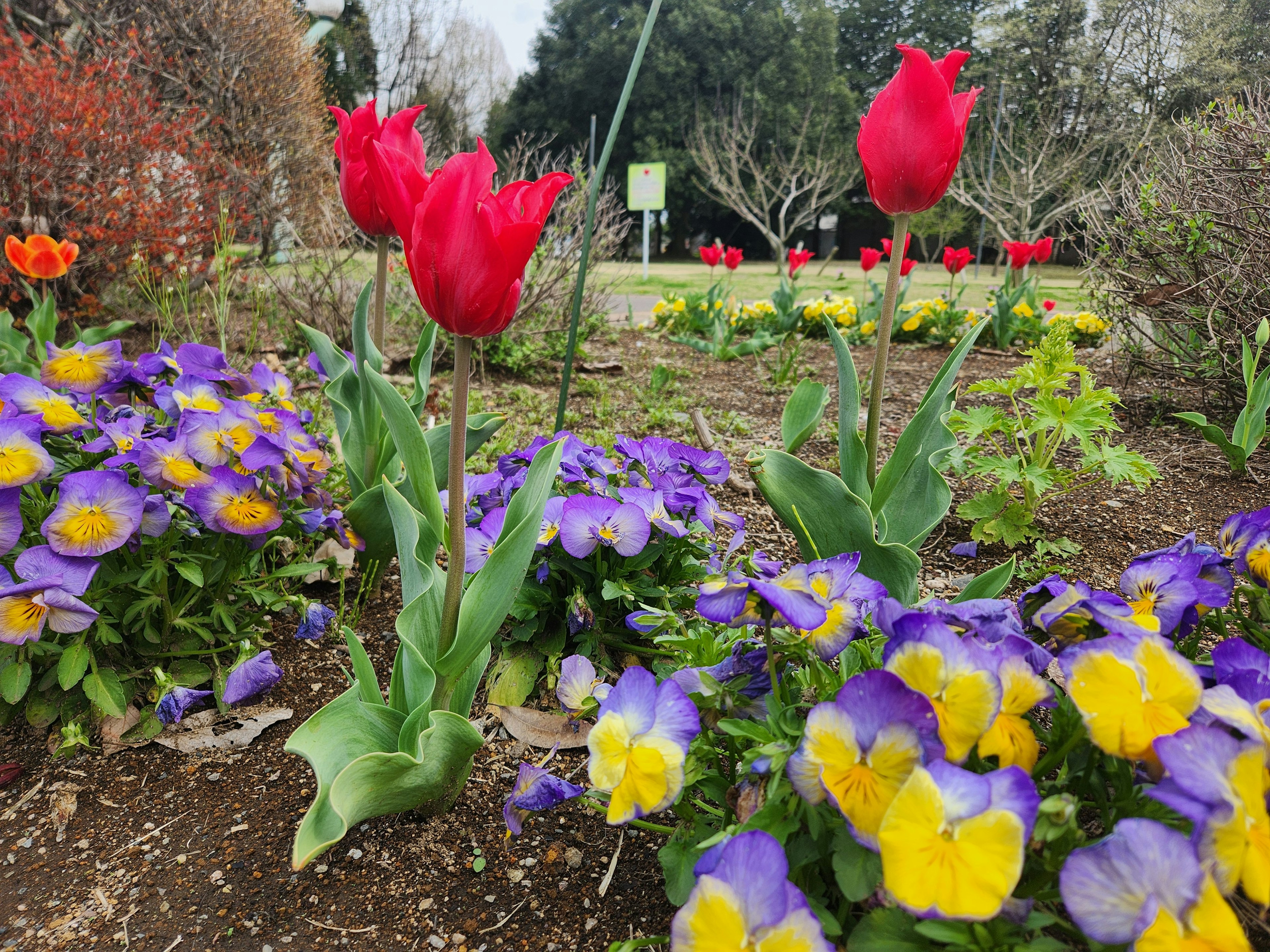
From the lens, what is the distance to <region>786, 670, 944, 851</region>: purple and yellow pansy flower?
2.41 ft

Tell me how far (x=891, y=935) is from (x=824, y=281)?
16399 mm

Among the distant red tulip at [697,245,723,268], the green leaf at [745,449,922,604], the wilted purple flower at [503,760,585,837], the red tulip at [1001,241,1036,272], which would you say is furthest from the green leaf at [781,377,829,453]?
the distant red tulip at [697,245,723,268]

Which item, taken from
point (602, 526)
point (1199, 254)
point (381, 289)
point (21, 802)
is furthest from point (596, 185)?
point (1199, 254)

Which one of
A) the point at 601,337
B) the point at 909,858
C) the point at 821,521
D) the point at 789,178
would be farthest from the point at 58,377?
the point at 789,178

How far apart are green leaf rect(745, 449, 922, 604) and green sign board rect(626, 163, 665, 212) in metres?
9.03

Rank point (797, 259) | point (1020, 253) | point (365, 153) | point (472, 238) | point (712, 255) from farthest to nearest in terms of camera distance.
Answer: point (712, 255) < point (797, 259) < point (1020, 253) < point (365, 153) < point (472, 238)

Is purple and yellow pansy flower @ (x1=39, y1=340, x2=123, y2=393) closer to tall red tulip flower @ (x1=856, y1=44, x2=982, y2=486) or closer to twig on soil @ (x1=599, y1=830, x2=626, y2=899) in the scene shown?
twig on soil @ (x1=599, y1=830, x2=626, y2=899)

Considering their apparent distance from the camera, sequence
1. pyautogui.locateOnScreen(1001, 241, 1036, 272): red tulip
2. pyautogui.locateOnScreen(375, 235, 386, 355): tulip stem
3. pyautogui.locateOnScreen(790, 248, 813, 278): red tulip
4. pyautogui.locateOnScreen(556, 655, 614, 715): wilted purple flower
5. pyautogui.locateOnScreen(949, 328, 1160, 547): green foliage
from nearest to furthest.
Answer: pyautogui.locateOnScreen(556, 655, 614, 715): wilted purple flower < pyautogui.locateOnScreen(375, 235, 386, 355): tulip stem < pyautogui.locateOnScreen(949, 328, 1160, 547): green foliage < pyautogui.locateOnScreen(1001, 241, 1036, 272): red tulip < pyautogui.locateOnScreen(790, 248, 813, 278): red tulip

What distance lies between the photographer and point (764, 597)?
87cm

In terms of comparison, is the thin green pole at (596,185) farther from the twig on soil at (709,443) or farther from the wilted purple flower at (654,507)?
the twig on soil at (709,443)

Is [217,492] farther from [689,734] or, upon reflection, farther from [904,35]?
[904,35]

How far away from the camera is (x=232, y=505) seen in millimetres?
1498

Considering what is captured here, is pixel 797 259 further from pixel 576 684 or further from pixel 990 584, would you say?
pixel 576 684

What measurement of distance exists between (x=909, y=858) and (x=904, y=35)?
32478 millimetres
